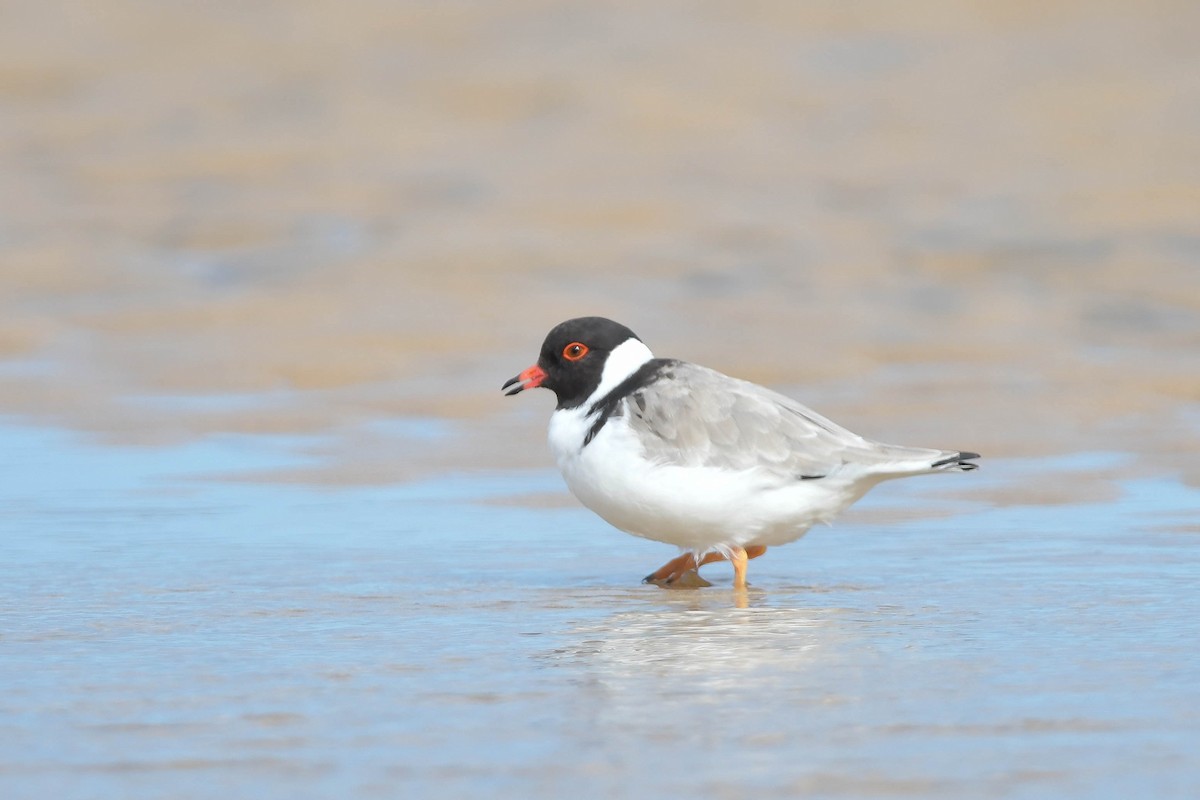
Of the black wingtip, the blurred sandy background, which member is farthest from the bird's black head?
the blurred sandy background

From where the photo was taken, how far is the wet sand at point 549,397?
439 cm

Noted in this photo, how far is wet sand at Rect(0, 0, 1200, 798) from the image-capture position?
4.39m

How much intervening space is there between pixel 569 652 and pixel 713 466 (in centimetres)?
136

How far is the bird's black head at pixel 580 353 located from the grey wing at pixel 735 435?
0.32 meters

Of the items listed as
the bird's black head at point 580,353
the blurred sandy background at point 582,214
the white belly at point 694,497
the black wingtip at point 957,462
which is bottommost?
the white belly at point 694,497

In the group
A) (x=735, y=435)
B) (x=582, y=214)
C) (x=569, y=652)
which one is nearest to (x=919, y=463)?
(x=735, y=435)

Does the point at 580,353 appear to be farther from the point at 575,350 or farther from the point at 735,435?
the point at 735,435

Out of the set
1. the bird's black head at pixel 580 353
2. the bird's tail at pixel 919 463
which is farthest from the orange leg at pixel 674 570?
the bird's black head at pixel 580 353

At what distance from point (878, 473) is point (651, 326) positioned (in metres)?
5.53

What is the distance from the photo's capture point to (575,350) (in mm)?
6977

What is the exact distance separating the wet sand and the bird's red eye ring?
31.0 inches

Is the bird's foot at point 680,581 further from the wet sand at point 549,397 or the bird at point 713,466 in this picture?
the wet sand at point 549,397

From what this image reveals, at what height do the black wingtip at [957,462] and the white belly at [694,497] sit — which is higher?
the black wingtip at [957,462]

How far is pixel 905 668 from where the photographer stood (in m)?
4.98
